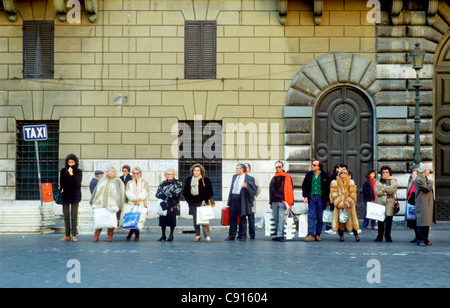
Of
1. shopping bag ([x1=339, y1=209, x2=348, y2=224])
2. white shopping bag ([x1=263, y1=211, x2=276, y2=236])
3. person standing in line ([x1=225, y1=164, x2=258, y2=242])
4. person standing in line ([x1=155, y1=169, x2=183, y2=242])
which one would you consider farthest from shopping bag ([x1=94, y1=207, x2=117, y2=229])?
shopping bag ([x1=339, y1=209, x2=348, y2=224])

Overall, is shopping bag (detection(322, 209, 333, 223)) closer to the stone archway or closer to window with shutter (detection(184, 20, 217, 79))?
the stone archway

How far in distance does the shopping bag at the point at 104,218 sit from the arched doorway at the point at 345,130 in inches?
315

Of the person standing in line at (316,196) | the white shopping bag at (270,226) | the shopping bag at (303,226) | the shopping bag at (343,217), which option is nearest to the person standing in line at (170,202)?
the white shopping bag at (270,226)

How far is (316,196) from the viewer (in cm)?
1808

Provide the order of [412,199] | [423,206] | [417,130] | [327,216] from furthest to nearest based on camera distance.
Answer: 1. [417,130]
2. [327,216]
3. [412,199]
4. [423,206]

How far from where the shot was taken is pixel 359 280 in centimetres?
1113

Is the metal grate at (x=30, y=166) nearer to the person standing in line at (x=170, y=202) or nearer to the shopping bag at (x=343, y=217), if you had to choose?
the person standing in line at (x=170, y=202)

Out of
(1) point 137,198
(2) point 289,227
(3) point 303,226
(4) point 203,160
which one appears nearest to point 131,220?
(1) point 137,198

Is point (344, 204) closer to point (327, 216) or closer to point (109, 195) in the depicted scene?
point (327, 216)

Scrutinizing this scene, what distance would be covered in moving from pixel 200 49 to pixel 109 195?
24.3ft

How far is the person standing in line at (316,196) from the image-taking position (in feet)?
59.1

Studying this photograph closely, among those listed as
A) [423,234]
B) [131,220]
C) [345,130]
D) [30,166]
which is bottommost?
[423,234]

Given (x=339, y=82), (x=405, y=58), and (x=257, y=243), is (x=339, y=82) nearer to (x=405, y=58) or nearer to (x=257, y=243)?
(x=405, y=58)

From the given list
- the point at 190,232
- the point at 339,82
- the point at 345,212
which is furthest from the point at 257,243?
the point at 339,82
